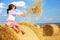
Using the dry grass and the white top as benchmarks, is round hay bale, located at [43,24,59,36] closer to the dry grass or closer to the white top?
the dry grass

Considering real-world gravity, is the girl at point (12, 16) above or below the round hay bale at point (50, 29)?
above

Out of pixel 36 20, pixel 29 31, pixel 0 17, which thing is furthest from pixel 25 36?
pixel 0 17

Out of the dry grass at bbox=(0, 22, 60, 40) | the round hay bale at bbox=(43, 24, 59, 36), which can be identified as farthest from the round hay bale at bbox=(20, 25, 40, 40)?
the round hay bale at bbox=(43, 24, 59, 36)

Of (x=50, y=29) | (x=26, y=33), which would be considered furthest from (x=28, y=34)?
(x=50, y=29)

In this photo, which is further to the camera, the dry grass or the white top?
the white top

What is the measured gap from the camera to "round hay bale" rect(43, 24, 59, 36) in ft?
4.61

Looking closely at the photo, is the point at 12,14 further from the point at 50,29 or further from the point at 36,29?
the point at 50,29

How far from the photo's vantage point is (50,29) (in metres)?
1.41

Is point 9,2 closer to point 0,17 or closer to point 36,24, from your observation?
point 0,17

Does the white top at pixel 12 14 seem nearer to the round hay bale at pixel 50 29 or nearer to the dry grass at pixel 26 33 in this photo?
the dry grass at pixel 26 33

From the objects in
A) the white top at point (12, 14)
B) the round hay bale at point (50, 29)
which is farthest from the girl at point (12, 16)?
the round hay bale at point (50, 29)

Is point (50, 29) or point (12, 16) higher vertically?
point (12, 16)

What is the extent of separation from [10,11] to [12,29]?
0.58 feet

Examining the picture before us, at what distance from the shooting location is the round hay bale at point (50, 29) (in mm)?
1404
